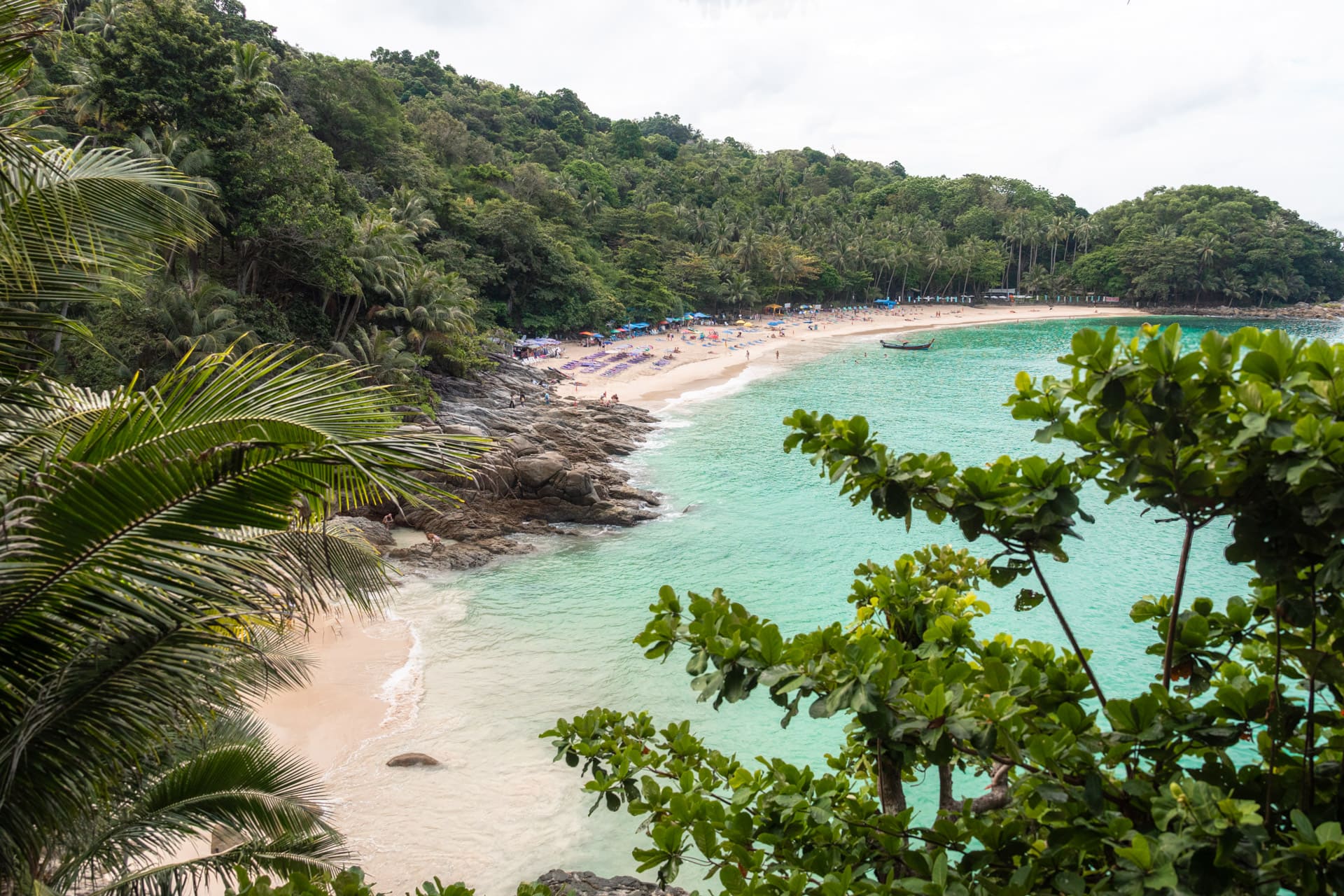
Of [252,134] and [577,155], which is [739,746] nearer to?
[252,134]

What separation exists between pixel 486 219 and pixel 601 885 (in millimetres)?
42863

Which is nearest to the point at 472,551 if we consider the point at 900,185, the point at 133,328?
the point at 133,328

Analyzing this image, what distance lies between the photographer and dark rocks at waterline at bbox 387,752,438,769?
11.0 metres

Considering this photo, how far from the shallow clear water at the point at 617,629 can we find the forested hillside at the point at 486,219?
7863 millimetres

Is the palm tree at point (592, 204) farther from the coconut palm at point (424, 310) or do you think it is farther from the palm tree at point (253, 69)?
the palm tree at point (253, 69)

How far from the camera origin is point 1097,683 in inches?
109

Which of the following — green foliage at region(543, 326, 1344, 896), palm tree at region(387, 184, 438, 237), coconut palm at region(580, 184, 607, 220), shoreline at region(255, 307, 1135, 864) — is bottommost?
shoreline at region(255, 307, 1135, 864)

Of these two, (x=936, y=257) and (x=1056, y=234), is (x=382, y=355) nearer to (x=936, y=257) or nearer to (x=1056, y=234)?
(x=936, y=257)

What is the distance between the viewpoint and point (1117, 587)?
18.6 m

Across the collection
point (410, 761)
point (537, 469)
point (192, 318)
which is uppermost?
point (192, 318)

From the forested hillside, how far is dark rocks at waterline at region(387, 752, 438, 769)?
328 inches

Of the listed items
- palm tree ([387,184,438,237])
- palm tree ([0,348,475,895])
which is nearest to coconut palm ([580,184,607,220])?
palm tree ([387,184,438,237])

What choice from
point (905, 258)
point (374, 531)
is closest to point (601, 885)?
point (374, 531)

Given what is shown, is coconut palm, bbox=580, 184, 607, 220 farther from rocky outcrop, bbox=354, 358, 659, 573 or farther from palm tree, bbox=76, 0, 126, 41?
rocky outcrop, bbox=354, 358, 659, 573
